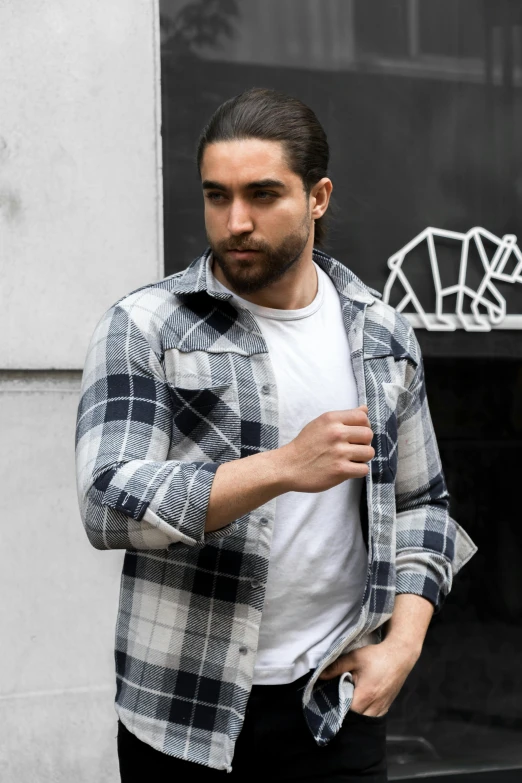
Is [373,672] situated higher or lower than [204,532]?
lower

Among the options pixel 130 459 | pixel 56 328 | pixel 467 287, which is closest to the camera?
pixel 130 459

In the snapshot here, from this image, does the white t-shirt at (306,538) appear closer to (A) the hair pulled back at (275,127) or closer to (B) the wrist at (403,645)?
(B) the wrist at (403,645)

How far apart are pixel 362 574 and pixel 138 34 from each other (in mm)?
2687

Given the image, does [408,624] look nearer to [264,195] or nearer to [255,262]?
[255,262]

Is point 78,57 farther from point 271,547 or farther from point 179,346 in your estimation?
point 271,547

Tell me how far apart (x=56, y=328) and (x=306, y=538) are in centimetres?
212

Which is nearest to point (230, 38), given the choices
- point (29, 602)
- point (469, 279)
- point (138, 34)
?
point (138, 34)

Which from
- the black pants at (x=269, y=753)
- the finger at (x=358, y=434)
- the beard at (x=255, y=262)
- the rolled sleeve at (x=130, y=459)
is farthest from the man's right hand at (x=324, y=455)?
the black pants at (x=269, y=753)

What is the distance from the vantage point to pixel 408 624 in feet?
8.34

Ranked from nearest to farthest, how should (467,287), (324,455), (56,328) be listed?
(324,455) < (56,328) < (467,287)

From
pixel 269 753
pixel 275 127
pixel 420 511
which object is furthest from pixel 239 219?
pixel 269 753

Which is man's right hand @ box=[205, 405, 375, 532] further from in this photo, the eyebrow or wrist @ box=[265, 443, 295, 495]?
the eyebrow

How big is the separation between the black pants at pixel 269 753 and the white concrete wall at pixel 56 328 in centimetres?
188

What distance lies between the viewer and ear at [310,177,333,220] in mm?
2582
